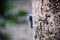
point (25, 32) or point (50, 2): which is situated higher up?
point (50, 2)

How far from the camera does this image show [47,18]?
1.23 meters

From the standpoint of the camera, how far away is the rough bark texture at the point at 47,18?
1195 mm

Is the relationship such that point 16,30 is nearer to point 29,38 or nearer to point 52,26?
point 29,38

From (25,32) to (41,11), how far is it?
10.7 ft

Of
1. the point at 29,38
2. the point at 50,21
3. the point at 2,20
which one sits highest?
the point at 50,21

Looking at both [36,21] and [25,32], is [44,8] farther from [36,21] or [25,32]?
[25,32]

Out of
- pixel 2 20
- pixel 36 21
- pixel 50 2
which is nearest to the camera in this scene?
pixel 50 2

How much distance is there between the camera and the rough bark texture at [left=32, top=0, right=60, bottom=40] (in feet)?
3.92

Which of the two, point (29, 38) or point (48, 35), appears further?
point (29, 38)

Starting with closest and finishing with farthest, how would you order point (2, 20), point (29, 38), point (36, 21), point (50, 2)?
point (50, 2)
point (36, 21)
point (2, 20)
point (29, 38)

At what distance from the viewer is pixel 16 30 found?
4.37 meters

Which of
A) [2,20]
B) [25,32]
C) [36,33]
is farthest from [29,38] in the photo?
[36,33]

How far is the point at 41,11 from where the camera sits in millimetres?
1253

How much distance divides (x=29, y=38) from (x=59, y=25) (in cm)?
313
